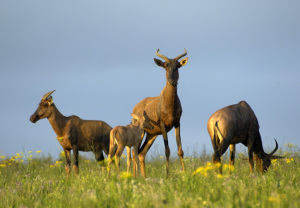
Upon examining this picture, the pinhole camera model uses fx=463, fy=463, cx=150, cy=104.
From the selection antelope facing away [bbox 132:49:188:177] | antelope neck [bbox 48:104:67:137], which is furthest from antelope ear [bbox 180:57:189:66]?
antelope neck [bbox 48:104:67:137]

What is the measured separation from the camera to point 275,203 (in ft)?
20.2

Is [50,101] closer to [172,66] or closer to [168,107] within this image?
[168,107]

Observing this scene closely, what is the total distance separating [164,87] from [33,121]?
15.0 feet

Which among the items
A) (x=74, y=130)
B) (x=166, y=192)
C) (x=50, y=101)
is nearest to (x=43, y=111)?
(x=50, y=101)

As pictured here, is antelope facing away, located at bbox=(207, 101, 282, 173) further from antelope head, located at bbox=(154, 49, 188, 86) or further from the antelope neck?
the antelope neck

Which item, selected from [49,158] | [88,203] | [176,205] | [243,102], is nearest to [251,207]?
[176,205]

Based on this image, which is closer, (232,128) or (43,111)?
(232,128)

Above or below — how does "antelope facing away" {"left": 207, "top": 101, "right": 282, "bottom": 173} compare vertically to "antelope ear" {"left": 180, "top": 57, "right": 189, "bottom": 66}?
below

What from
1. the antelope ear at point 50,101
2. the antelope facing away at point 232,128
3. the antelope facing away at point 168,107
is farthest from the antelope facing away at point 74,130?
the antelope facing away at point 232,128

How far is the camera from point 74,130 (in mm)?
14906

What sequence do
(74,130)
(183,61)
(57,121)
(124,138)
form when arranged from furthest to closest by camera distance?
(57,121), (74,130), (183,61), (124,138)

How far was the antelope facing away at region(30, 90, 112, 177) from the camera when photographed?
14.8m

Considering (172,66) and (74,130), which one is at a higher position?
(172,66)

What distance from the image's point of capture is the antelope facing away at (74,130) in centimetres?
1484
